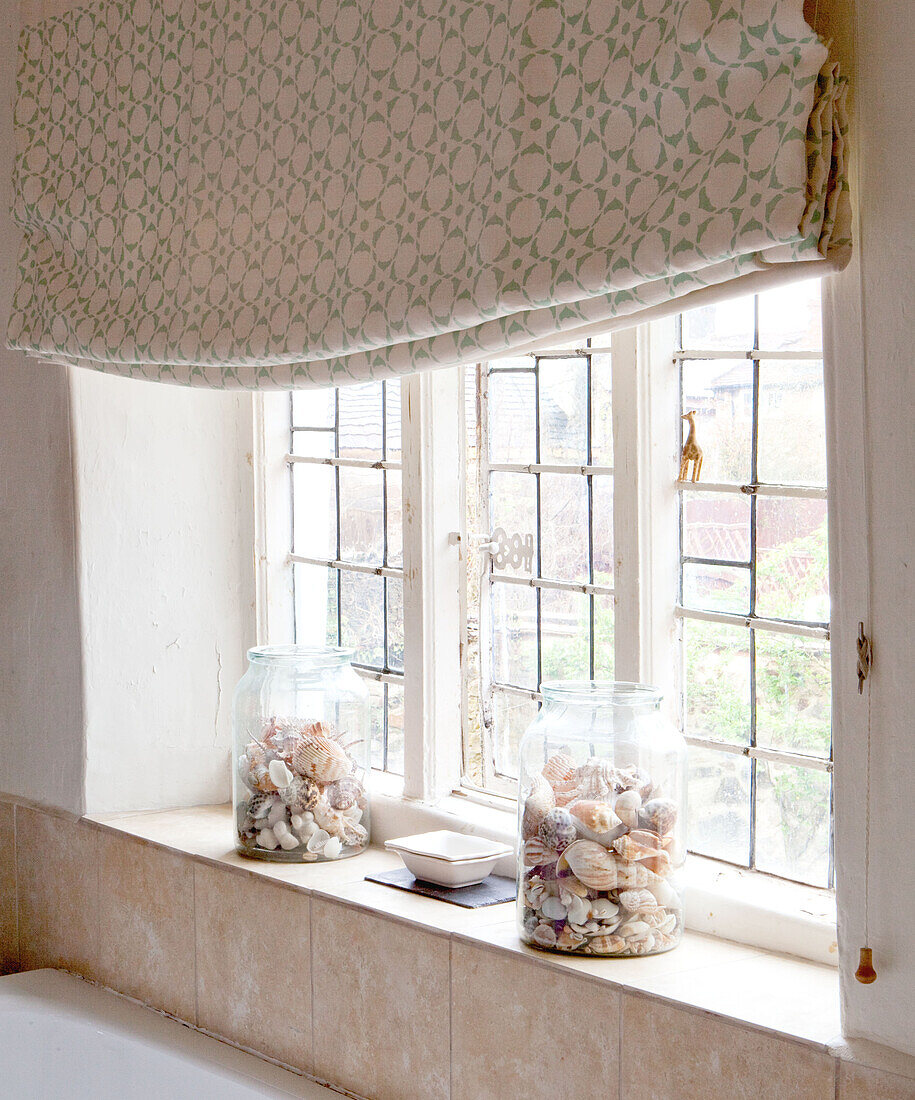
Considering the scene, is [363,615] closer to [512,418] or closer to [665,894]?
[512,418]

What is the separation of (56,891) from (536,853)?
1163 millimetres

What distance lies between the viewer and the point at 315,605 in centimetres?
245

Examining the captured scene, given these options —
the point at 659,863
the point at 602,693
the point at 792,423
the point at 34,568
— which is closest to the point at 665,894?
the point at 659,863

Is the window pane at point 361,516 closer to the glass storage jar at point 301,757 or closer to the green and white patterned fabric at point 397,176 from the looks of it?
the glass storage jar at point 301,757

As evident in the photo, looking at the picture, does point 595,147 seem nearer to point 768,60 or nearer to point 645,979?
point 768,60

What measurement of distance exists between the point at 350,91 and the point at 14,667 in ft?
4.41

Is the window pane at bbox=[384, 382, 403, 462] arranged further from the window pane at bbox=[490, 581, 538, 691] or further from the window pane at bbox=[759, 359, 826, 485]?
the window pane at bbox=[759, 359, 826, 485]

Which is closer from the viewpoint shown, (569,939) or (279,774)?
(569,939)

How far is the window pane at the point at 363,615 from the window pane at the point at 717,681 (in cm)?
67

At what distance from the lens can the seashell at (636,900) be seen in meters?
1.59

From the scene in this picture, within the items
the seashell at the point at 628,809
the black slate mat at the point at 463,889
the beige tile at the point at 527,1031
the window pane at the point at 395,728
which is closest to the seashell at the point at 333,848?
the black slate mat at the point at 463,889

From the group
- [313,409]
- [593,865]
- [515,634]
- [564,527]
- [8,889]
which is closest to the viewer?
[593,865]

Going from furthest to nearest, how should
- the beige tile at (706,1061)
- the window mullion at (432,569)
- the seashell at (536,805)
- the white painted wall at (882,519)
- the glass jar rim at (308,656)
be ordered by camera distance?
1. the glass jar rim at (308,656)
2. the window mullion at (432,569)
3. the seashell at (536,805)
4. the beige tile at (706,1061)
5. the white painted wall at (882,519)

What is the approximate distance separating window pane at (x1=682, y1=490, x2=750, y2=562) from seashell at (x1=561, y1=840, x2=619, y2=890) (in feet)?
1.37
